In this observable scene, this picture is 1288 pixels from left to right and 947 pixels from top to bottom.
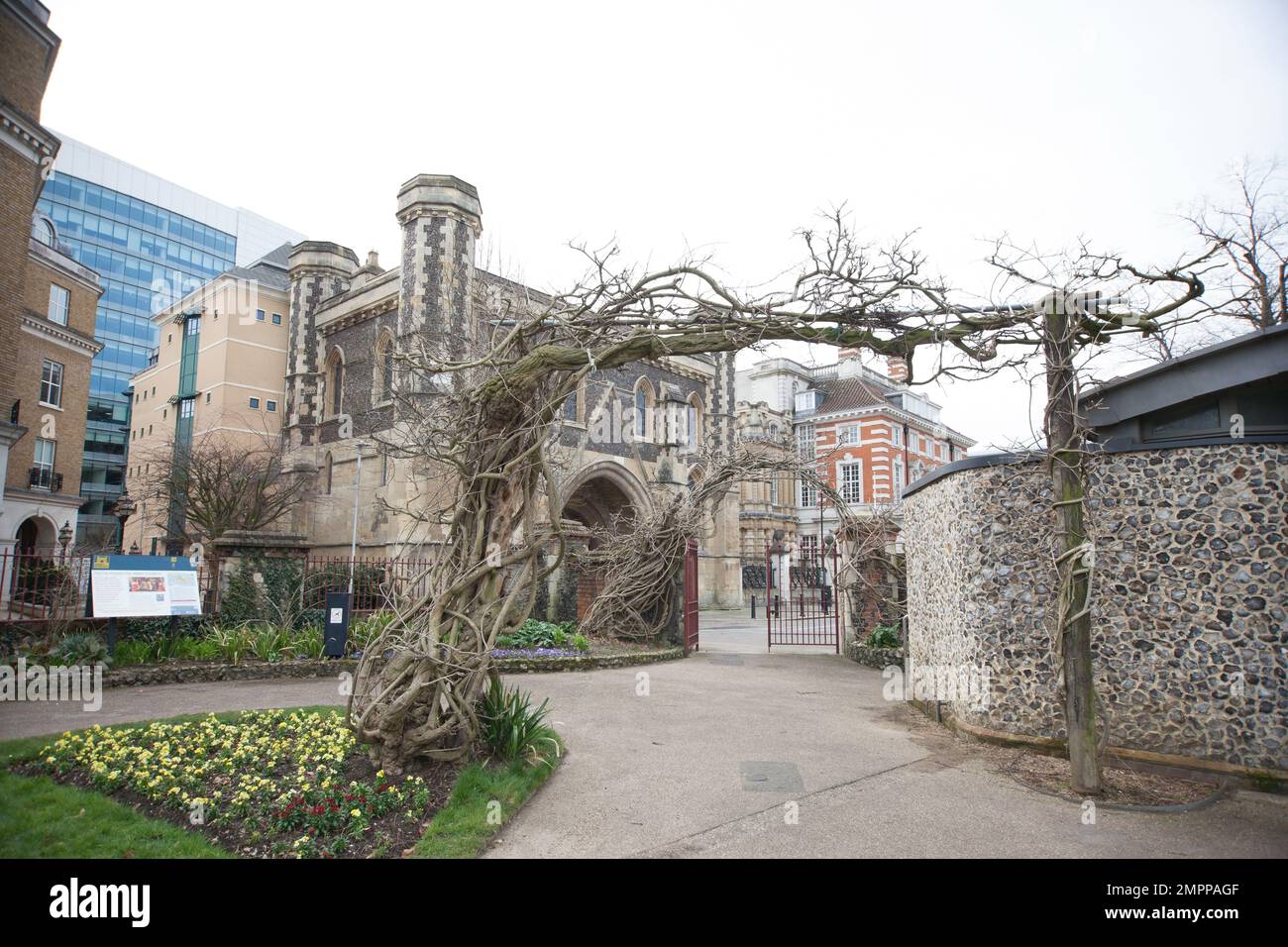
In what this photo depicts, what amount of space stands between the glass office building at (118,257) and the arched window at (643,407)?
38223 millimetres

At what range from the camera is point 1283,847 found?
14.9 feet

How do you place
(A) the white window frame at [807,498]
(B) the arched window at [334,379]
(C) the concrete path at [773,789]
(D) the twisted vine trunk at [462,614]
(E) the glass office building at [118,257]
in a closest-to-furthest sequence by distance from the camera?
(C) the concrete path at [773,789] → (D) the twisted vine trunk at [462,614] → (B) the arched window at [334,379] → (A) the white window frame at [807,498] → (E) the glass office building at [118,257]

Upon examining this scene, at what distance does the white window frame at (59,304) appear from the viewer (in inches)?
1003

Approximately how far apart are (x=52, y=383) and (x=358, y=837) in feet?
95.6

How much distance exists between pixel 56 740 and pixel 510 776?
3.92 metres

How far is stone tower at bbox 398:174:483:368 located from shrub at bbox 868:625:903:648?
13.4m

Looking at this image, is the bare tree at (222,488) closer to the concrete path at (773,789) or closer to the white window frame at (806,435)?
the concrete path at (773,789)

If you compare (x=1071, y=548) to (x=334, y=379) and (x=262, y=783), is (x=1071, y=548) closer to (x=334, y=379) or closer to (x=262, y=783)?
(x=262, y=783)

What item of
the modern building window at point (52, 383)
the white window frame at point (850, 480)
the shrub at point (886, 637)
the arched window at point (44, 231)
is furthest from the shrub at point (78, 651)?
the white window frame at point (850, 480)

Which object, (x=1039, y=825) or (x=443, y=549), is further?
(x=443, y=549)

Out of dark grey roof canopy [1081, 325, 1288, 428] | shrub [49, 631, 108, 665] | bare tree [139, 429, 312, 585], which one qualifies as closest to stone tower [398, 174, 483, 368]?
bare tree [139, 429, 312, 585]

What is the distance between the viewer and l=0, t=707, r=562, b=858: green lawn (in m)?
4.10
